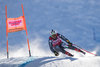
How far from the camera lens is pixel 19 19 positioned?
11.2 m

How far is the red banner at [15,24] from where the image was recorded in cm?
1109

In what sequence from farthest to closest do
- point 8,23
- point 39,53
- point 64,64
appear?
point 39,53 < point 8,23 < point 64,64

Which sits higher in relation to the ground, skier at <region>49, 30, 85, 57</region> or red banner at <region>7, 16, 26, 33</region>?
red banner at <region>7, 16, 26, 33</region>

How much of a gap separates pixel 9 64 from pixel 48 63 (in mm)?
2292

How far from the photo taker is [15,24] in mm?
11211

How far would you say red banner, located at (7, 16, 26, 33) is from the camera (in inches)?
436

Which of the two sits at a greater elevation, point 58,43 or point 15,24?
point 15,24

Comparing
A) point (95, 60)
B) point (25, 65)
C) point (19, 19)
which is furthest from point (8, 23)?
point (95, 60)

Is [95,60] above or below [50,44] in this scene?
below

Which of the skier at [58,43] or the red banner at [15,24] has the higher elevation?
the red banner at [15,24]

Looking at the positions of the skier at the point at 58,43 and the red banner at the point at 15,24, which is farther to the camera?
the red banner at the point at 15,24

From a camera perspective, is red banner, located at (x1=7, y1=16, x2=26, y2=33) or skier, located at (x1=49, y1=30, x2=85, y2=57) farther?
red banner, located at (x1=7, y1=16, x2=26, y2=33)

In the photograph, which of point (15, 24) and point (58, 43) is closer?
point (58, 43)

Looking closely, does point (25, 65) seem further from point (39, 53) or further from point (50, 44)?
point (39, 53)
